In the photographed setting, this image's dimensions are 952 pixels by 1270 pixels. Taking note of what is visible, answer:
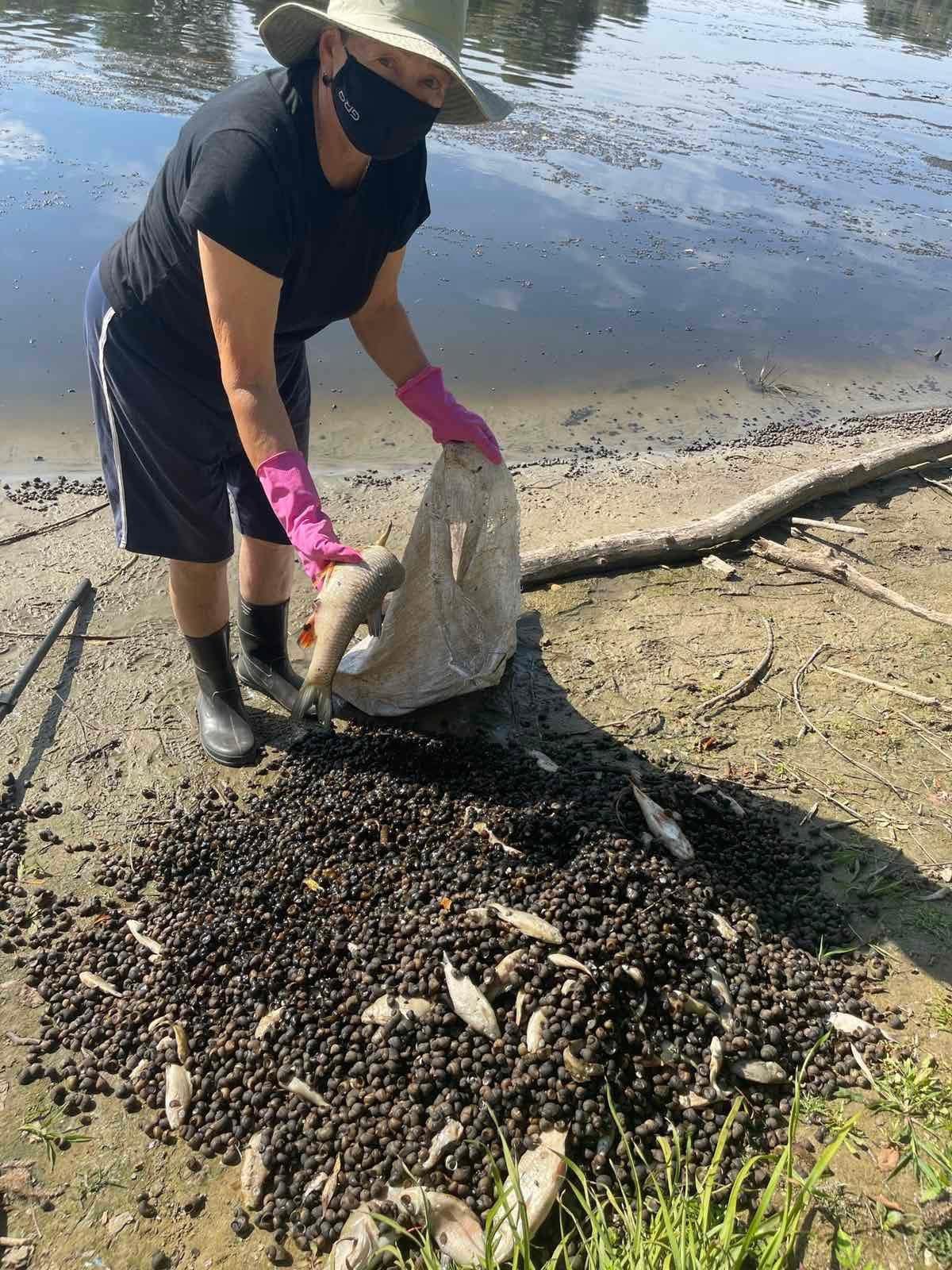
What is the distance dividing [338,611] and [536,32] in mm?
20452

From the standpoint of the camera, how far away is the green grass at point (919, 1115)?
2182 millimetres

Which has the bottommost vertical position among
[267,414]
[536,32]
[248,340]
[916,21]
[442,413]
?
[442,413]

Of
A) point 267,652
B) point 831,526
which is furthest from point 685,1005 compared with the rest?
point 831,526

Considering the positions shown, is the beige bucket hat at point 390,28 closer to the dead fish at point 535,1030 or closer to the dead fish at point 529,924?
the dead fish at point 529,924

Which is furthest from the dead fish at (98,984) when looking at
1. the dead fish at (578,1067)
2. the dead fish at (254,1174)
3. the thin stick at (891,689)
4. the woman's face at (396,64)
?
the thin stick at (891,689)

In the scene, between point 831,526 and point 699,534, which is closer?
point 699,534

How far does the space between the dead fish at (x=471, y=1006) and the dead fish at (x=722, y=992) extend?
0.61m

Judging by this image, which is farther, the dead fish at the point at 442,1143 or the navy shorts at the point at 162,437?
the navy shorts at the point at 162,437

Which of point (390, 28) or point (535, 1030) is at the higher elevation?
point (390, 28)

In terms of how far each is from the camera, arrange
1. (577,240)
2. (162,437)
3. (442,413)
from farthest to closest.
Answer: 1. (577,240)
2. (442,413)
3. (162,437)

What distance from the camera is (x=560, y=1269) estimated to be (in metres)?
2.04

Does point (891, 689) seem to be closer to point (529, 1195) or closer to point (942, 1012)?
point (942, 1012)

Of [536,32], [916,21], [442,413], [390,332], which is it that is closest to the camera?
[390,332]

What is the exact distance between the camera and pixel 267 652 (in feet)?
12.6
